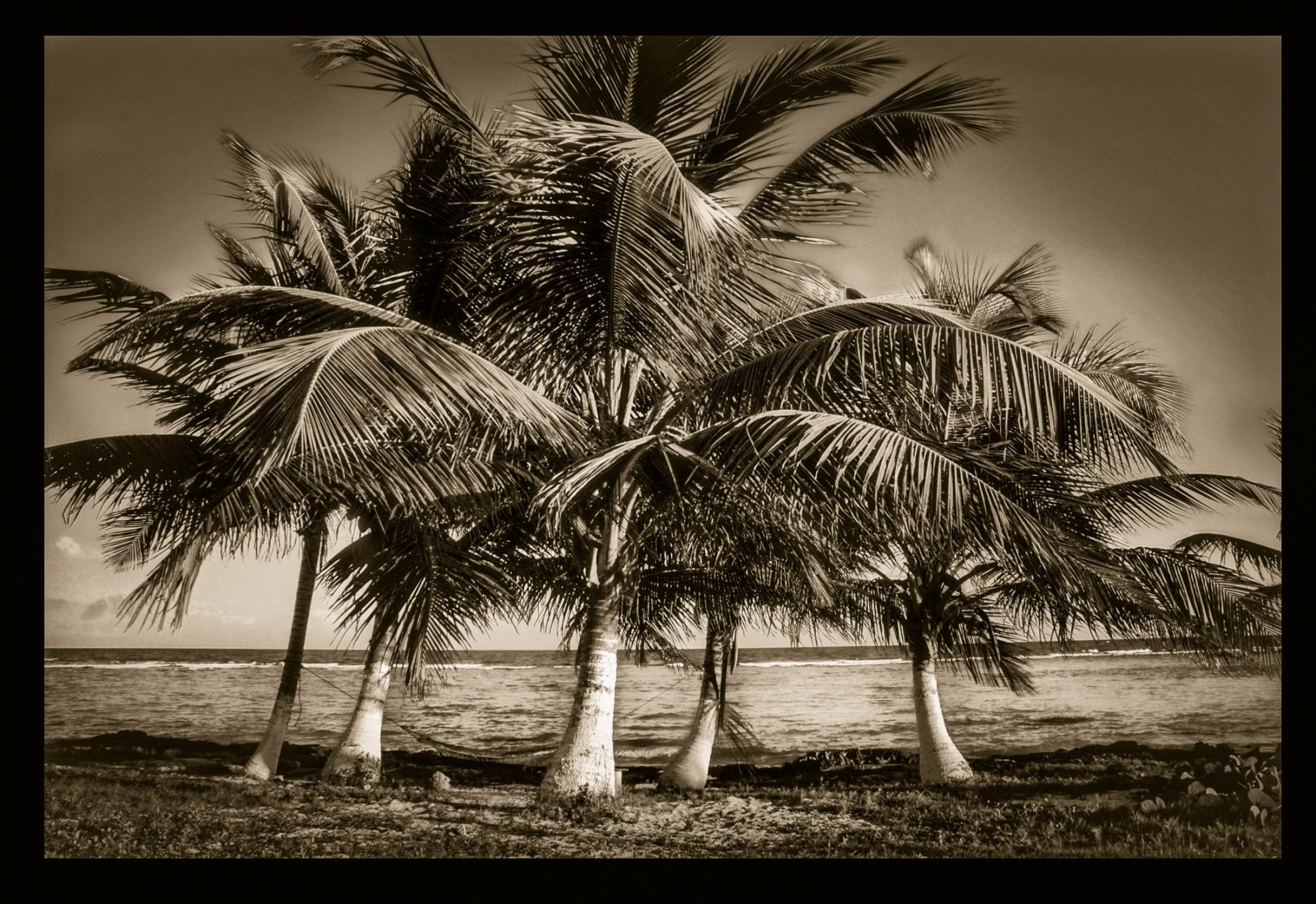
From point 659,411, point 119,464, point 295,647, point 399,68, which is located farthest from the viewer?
point 295,647

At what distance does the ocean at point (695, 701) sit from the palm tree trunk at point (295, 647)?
9 centimetres

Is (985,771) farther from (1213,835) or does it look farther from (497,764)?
(497,764)

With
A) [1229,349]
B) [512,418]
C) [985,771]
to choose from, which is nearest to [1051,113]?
[1229,349]

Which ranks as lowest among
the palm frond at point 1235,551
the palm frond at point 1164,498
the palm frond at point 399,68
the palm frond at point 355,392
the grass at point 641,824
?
the grass at point 641,824

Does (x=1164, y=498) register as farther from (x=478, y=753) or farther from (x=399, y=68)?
(x=399, y=68)

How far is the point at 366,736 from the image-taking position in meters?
5.10

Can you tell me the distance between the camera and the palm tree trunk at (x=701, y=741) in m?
4.89

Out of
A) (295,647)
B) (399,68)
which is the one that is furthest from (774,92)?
(295,647)

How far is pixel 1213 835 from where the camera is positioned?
432cm

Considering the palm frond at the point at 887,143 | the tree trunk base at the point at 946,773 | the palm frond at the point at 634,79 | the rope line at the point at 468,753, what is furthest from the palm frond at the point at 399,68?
the tree trunk base at the point at 946,773

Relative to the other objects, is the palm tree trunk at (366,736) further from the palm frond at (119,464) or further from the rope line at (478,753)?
the palm frond at (119,464)

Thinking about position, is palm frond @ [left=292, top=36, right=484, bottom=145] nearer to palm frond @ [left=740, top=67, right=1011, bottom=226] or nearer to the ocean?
palm frond @ [left=740, top=67, right=1011, bottom=226]

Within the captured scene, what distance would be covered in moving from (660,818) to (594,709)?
559 millimetres

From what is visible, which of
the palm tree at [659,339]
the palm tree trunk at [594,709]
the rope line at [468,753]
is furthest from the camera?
the rope line at [468,753]
